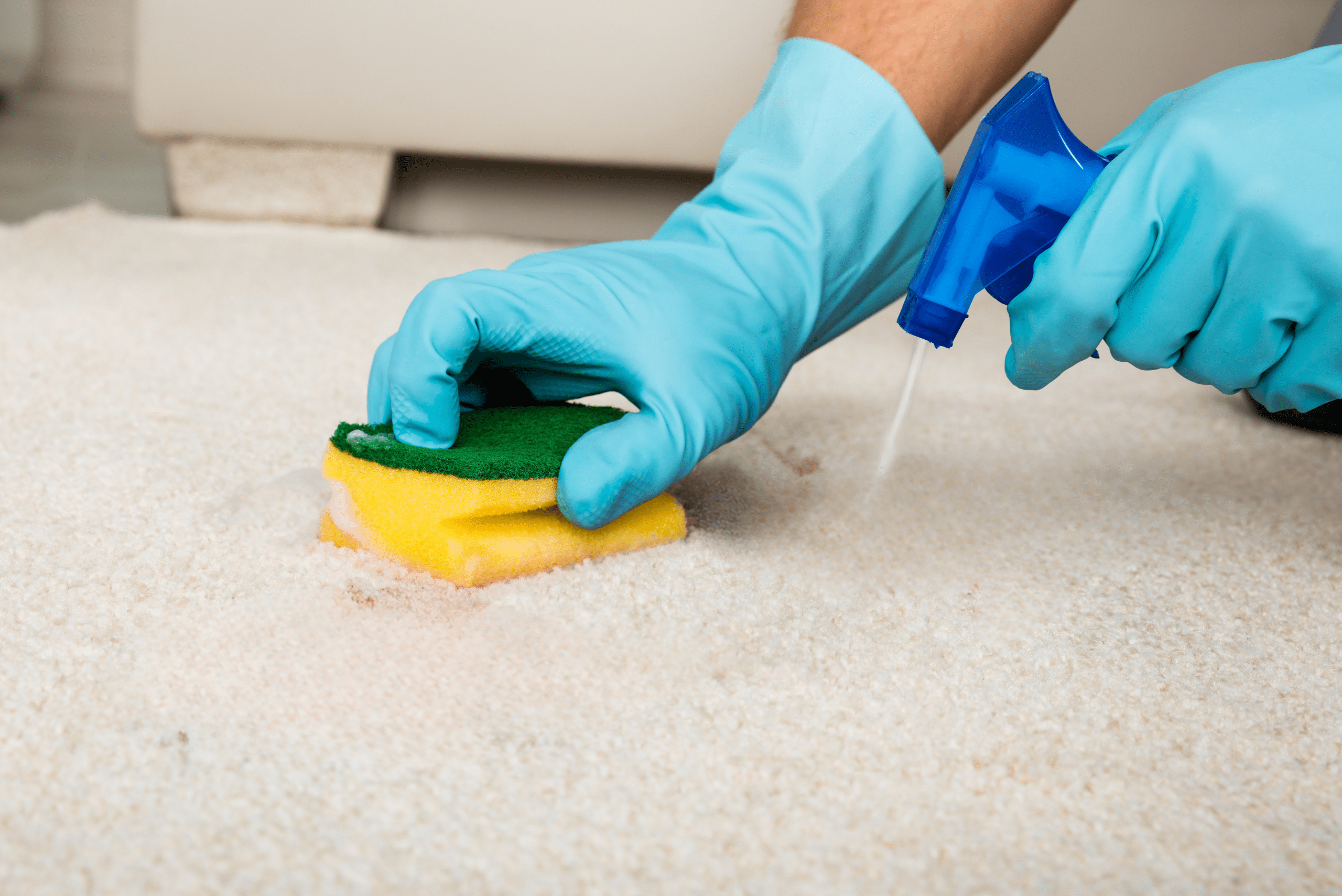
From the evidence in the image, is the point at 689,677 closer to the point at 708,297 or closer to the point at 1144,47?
the point at 708,297

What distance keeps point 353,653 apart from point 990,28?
2.45 ft

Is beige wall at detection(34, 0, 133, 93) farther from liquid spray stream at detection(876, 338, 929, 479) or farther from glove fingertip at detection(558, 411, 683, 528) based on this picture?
glove fingertip at detection(558, 411, 683, 528)

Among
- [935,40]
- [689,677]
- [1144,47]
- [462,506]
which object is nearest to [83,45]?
[1144,47]

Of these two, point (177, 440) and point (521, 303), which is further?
point (177, 440)

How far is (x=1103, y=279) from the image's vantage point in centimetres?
58

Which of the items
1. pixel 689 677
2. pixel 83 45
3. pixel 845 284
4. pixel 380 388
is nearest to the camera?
pixel 689 677

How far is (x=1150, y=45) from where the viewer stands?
1.59 meters

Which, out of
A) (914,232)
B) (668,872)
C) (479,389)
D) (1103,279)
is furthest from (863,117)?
(668,872)

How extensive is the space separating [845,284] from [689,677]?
0.42 m

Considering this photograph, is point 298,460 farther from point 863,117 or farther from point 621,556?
point 863,117

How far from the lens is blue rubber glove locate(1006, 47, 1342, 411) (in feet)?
1.84

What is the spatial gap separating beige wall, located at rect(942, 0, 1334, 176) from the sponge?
4.00 ft

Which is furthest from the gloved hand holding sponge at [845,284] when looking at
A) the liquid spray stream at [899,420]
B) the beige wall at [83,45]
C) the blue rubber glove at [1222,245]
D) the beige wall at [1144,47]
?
the beige wall at [83,45]

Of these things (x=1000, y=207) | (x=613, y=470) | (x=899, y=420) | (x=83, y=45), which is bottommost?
(x=83, y=45)
